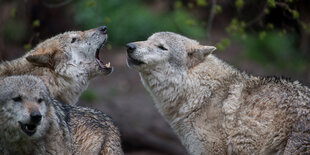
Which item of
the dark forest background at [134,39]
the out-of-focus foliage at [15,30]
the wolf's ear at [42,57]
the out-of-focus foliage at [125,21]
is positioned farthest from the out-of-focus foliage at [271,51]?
the wolf's ear at [42,57]

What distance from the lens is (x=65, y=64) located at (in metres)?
8.84

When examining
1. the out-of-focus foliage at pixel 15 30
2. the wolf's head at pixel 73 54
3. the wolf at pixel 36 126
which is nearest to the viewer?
the wolf at pixel 36 126

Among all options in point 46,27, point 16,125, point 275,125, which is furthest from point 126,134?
point 46,27

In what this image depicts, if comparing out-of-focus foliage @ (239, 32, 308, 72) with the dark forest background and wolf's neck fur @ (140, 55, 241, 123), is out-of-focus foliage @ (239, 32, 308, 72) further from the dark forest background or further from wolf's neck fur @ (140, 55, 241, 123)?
wolf's neck fur @ (140, 55, 241, 123)

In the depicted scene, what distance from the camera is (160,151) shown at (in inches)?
526

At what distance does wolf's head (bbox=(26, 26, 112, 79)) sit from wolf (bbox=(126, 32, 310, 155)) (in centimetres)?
97

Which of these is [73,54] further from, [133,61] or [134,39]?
[134,39]

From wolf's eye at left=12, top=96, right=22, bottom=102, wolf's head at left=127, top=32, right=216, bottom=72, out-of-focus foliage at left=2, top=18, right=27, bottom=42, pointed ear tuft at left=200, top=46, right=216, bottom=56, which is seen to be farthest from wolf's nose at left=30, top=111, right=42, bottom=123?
out-of-focus foliage at left=2, top=18, right=27, bottom=42

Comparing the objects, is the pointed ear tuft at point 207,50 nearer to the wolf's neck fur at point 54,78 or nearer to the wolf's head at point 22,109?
the wolf's neck fur at point 54,78

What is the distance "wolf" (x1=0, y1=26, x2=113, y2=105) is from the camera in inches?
344

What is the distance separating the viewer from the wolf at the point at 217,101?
7.59 metres

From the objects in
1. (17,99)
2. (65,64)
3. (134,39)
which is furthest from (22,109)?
(134,39)

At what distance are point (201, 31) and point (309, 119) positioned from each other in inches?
566

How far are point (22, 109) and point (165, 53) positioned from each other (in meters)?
2.71
